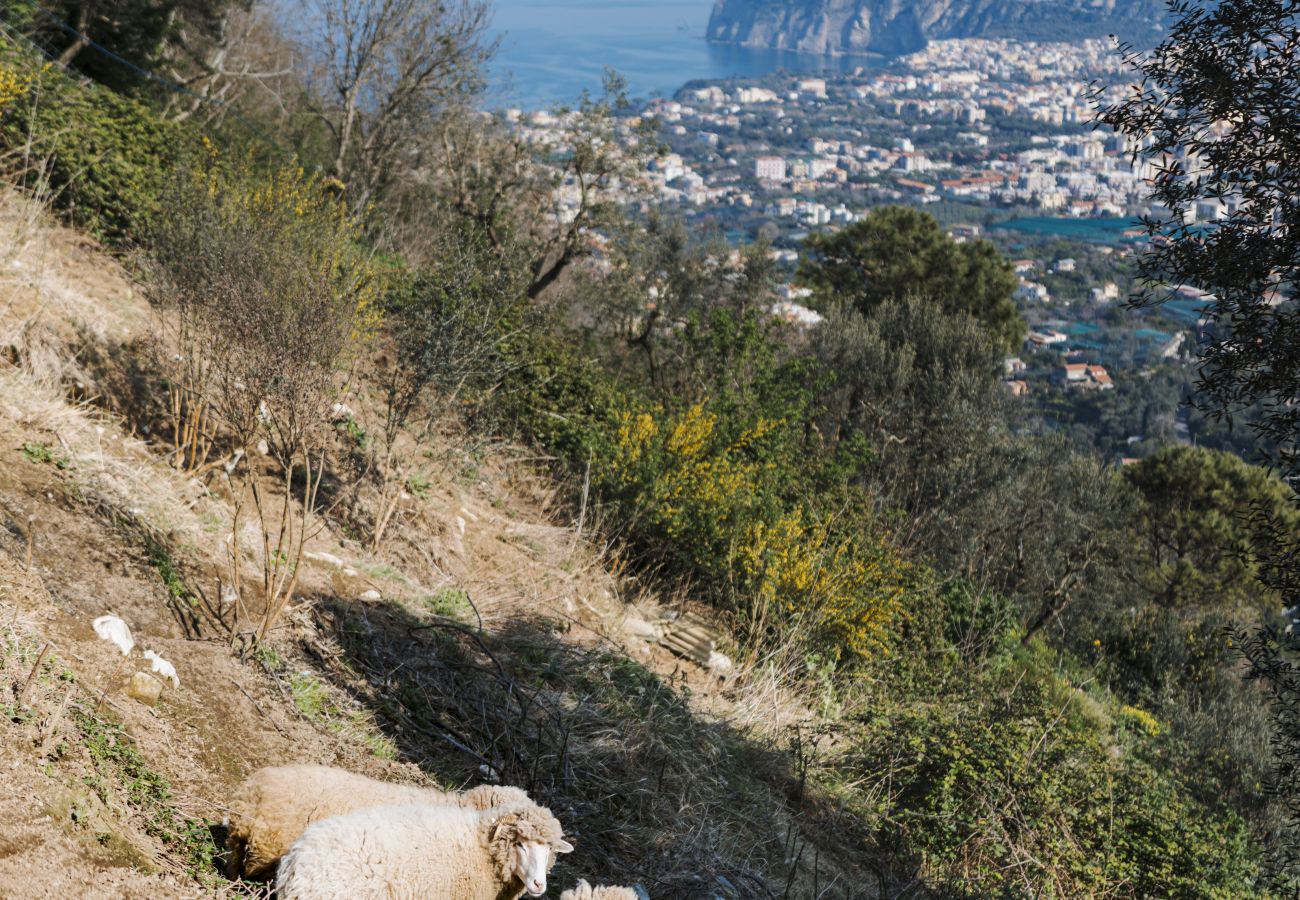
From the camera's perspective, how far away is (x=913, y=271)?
86.4 ft

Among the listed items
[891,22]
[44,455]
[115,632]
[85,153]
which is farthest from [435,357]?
[891,22]

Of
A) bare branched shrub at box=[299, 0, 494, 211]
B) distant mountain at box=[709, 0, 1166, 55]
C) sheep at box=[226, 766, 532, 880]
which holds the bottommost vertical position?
sheep at box=[226, 766, 532, 880]

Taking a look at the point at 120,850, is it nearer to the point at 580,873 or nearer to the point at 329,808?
the point at 329,808

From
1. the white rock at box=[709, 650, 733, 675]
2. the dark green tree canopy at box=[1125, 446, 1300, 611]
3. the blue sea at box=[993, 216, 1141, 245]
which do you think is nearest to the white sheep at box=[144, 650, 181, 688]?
the white rock at box=[709, 650, 733, 675]

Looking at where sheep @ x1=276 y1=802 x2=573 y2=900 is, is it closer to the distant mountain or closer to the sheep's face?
the sheep's face

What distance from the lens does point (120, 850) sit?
3.11m

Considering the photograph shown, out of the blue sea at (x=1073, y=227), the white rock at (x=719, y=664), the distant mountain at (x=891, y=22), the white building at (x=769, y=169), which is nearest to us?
the white rock at (x=719, y=664)

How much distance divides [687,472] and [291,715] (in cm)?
681

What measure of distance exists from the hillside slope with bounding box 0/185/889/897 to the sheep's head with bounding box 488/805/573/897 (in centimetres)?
84

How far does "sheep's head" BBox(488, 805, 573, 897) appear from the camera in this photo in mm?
3373

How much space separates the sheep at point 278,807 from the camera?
3.31 m

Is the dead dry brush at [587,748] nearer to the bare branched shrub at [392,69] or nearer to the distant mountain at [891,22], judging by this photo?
the bare branched shrub at [392,69]

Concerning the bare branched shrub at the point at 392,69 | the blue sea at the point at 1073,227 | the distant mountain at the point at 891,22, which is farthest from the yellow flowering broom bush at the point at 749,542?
the distant mountain at the point at 891,22

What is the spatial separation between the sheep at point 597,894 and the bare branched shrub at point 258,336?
2.26m
